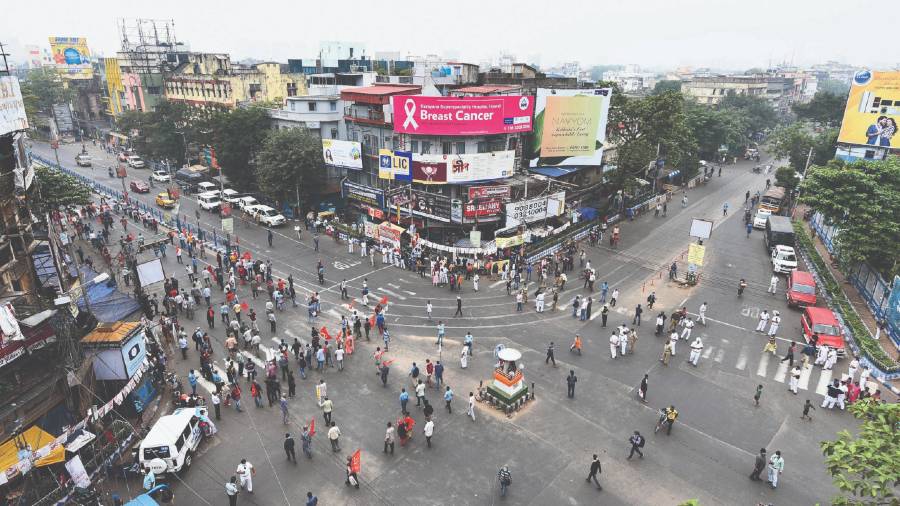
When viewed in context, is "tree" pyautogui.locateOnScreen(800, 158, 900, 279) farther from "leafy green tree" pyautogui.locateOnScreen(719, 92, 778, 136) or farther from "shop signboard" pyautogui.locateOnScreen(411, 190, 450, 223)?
"leafy green tree" pyautogui.locateOnScreen(719, 92, 778, 136)

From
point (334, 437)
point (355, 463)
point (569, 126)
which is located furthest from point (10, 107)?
point (569, 126)

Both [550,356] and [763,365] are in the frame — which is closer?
[550,356]

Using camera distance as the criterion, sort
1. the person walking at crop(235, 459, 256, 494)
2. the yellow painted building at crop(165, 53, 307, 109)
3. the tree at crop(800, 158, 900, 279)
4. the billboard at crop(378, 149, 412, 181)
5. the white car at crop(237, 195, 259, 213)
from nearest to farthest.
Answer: the person walking at crop(235, 459, 256, 494)
the tree at crop(800, 158, 900, 279)
the billboard at crop(378, 149, 412, 181)
the white car at crop(237, 195, 259, 213)
the yellow painted building at crop(165, 53, 307, 109)

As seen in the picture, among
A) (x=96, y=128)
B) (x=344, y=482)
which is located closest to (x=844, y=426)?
(x=344, y=482)

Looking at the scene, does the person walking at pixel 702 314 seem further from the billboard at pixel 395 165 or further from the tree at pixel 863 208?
the billboard at pixel 395 165

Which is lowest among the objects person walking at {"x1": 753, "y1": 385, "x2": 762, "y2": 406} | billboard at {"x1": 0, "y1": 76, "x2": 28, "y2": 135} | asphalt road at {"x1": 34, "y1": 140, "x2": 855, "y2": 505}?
asphalt road at {"x1": 34, "y1": 140, "x2": 855, "y2": 505}

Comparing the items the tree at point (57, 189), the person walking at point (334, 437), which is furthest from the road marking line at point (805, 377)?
the tree at point (57, 189)

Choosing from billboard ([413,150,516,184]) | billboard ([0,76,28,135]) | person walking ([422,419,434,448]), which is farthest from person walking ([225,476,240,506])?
billboard ([413,150,516,184])

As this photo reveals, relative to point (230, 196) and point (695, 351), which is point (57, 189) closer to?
point (230, 196)
